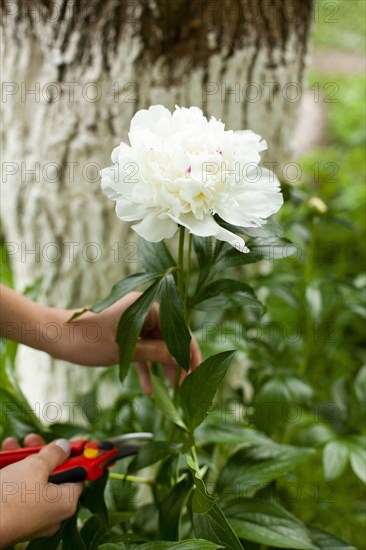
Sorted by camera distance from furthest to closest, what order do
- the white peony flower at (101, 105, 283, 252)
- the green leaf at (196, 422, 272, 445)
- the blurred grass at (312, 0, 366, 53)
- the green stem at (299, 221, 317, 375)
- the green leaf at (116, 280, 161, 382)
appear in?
1. the blurred grass at (312, 0, 366, 53)
2. the green stem at (299, 221, 317, 375)
3. the green leaf at (196, 422, 272, 445)
4. the green leaf at (116, 280, 161, 382)
5. the white peony flower at (101, 105, 283, 252)

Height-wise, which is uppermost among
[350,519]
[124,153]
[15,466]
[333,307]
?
[124,153]

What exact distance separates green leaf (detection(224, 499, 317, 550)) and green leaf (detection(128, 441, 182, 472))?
139mm

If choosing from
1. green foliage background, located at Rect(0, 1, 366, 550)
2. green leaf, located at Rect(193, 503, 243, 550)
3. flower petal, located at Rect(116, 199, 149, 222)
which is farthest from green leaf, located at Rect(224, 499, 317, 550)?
flower petal, located at Rect(116, 199, 149, 222)

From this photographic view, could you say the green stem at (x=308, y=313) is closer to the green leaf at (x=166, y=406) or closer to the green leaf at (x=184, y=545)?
the green leaf at (x=166, y=406)

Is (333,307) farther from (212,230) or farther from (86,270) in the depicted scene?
(212,230)

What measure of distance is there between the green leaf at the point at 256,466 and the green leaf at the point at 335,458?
0.11 metres

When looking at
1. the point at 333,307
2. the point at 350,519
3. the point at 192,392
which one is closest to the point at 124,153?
the point at 192,392

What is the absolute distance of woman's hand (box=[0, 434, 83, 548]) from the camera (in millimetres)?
729

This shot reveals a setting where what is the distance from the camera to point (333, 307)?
1.39 metres

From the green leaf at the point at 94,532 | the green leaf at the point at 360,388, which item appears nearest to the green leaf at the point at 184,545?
the green leaf at the point at 94,532

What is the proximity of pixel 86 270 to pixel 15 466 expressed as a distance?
0.65m

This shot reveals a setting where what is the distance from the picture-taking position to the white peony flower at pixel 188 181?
2.20 feet

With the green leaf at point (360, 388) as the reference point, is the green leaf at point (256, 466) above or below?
below

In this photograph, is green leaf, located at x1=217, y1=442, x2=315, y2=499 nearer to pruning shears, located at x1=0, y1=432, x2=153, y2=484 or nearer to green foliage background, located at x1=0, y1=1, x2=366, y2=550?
green foliage background, located at x1=0, y1=1, x2=366, y2=550
